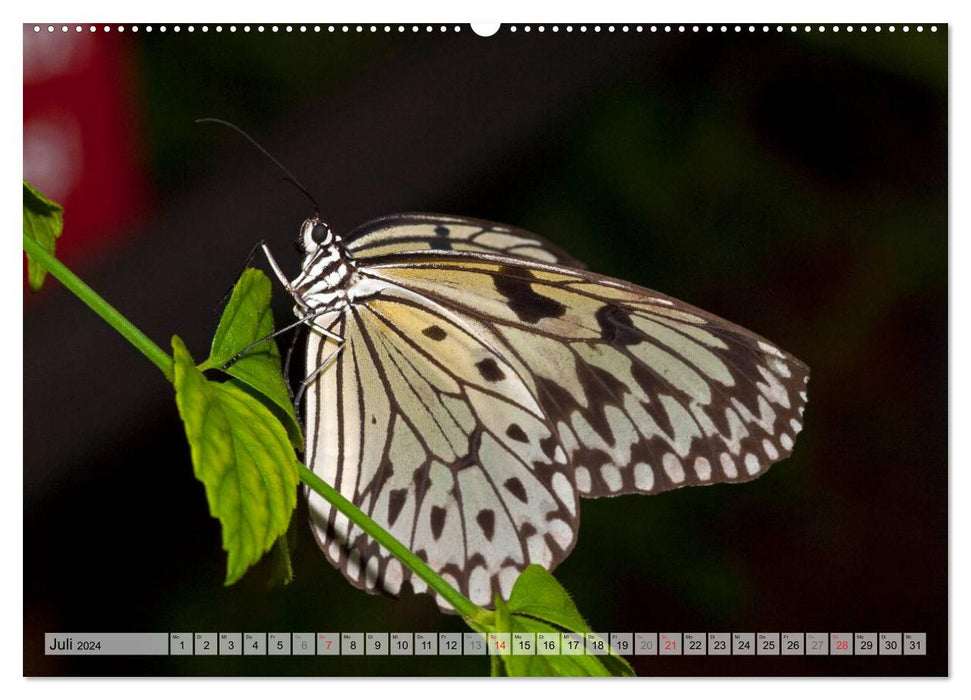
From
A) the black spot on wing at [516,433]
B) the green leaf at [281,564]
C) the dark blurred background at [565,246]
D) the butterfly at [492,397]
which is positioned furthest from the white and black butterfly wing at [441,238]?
the green leaf at [281,564]

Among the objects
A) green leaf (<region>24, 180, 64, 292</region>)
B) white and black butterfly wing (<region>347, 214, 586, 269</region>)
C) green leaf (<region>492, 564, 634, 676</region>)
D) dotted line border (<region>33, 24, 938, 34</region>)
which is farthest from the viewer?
white and black butterfly wing (<region>347, 214, 586, 269</region>)

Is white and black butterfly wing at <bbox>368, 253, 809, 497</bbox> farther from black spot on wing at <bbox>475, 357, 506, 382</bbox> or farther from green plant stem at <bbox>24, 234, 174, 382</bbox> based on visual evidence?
green plant stem at <bbox>24, 234, 174, 382</bbox>

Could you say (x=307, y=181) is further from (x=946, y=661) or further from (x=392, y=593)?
(x=946, y=661)

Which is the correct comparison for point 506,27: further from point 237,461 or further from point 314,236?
point 237,461

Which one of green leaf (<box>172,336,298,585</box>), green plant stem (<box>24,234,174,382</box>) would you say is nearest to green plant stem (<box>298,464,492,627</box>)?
green leaf (<box>172,336,298,585</box>)

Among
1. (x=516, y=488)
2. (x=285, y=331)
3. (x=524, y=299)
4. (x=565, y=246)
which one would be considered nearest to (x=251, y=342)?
(x=285, y=331)

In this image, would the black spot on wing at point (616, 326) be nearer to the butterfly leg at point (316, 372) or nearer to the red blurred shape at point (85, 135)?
the butterfly leg at point (316, 372)

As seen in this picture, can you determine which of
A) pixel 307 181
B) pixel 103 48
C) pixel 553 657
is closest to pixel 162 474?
pixel 307 181
